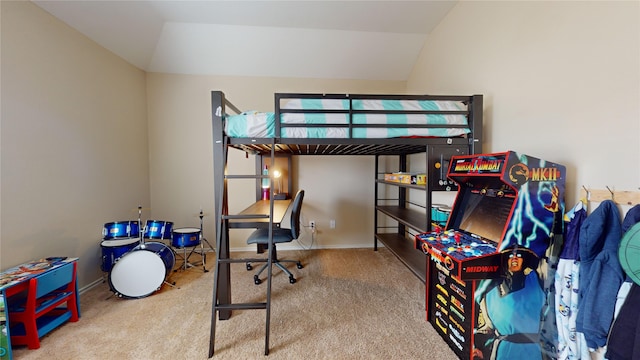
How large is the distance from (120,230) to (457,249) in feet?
9.88

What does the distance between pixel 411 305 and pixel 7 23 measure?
3900 mm

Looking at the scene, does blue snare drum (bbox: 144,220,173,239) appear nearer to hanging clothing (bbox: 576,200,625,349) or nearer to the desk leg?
the desk leg

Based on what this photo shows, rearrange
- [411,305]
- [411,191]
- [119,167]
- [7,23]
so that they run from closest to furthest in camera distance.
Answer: [7,23] → [411,305] → [119,167] → [411,191]

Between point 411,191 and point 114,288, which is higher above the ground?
point 411,191

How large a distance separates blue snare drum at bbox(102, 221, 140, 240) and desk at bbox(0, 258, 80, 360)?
1.57ft

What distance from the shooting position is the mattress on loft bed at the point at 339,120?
5.91 feet

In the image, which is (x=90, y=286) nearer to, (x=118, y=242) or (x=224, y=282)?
(x=118, y=242)

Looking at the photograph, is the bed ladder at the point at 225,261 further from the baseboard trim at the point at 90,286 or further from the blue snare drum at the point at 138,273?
the baseboard trim at the point at 90,286

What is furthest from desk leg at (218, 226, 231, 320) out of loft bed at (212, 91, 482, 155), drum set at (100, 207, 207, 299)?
loft bed at (212, 91, 482, 155)

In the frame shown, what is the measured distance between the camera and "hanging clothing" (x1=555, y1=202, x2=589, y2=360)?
1186 millimetres

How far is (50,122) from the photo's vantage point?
6.65 feet

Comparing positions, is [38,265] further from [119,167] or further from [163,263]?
[119,167]

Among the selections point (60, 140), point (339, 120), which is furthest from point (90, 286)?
point (339, 120)

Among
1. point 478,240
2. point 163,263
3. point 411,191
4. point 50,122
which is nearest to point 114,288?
point 163,263
